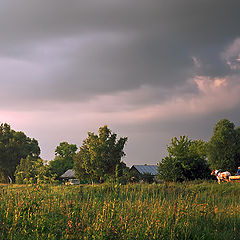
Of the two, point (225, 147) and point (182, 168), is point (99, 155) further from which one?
point (182, 168)

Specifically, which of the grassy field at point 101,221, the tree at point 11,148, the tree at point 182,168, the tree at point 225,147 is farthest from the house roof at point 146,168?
the grassy field at point 101,221

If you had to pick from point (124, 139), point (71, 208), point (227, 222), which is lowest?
point (227, 222)

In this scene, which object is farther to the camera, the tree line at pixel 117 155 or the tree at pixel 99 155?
the tree at pixel 99 155

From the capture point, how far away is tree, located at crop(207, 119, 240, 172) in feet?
128

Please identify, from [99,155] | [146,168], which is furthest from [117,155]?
[146,168]

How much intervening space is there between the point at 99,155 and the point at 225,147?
17.5 metres

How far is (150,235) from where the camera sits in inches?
298

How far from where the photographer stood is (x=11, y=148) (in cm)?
6094

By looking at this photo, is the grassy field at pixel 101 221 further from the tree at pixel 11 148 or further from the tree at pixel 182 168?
the tree at pixel 11 148

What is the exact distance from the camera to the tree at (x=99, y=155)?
47.1m

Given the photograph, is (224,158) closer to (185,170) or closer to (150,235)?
(185,170)

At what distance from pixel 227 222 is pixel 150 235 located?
3571 millimetres

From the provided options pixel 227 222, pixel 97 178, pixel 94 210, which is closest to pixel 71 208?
pixel 94 210

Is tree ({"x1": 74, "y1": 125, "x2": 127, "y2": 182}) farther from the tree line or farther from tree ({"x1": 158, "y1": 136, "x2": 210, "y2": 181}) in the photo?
tree ({"x1": 158, "y1": 136, "x2": 210, "y2": 181})
